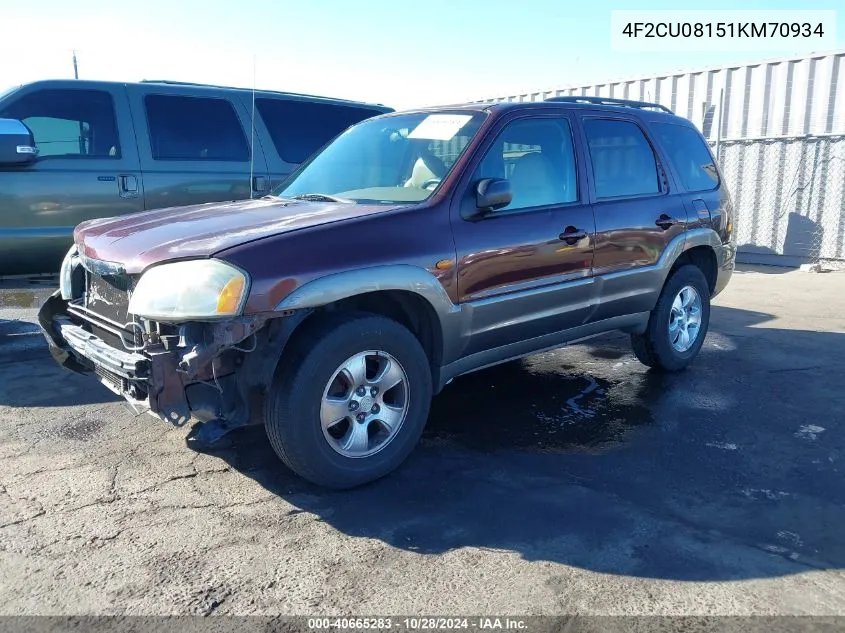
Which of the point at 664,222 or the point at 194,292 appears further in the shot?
the point at 664,222

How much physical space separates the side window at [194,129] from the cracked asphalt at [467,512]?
2.11 meters

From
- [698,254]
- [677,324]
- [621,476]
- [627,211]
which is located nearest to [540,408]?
[621,476]

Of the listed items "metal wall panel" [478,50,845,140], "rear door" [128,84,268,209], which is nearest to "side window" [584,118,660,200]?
"rear door" [128,84,268,209]

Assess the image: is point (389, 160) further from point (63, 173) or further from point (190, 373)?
point (63, 173)

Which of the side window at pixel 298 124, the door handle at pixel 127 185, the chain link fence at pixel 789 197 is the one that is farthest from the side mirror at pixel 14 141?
the chain link fence at pixel 789 197

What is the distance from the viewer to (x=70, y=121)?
543 cm

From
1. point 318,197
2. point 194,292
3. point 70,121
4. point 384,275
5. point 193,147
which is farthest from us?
point 193,147

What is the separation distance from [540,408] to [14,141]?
13.3 feet

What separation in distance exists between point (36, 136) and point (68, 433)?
8.87ft

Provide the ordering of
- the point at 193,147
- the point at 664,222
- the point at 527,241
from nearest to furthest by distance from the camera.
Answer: the point at 527,241, the point at 664,222, the point at 193,147

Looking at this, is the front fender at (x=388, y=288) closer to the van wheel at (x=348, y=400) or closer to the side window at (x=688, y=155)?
the van wheel at (x=348, y=400)

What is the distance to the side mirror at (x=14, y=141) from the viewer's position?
477cm

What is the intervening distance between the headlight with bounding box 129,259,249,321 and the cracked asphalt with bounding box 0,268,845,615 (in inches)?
35.6

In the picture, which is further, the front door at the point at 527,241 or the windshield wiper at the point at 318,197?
the windshield wiper at the point at 318,197
